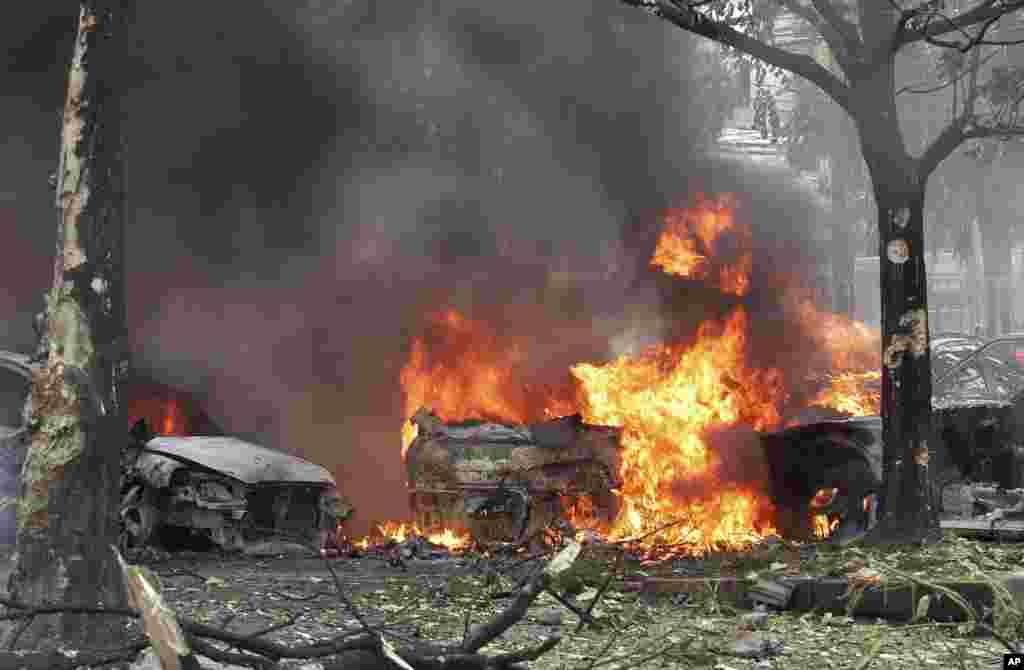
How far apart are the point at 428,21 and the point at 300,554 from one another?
31.4 ft

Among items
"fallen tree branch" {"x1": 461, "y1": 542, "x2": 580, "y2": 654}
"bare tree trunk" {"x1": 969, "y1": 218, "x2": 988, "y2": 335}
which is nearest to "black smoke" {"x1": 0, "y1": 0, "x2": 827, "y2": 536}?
"fallen tree branch" {"x1": 461, "y1": 542, "x2": 580, "y2": 654}

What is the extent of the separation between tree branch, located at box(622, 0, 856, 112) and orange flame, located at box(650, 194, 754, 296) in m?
7.14

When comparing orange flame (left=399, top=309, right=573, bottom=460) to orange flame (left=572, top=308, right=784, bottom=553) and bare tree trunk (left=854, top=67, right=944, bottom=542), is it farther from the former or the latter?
bare tree trunk (left=854, top=67, right=944, bottom=542)

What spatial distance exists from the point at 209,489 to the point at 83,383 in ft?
14.3

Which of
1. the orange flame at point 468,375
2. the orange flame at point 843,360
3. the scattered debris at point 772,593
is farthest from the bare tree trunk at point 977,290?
the scattered debris at point 772,593

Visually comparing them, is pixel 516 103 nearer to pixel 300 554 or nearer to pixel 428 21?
pixel 428 21

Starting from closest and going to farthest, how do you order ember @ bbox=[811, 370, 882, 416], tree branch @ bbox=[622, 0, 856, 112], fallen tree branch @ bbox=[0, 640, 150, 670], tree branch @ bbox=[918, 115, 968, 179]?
fallen tree branch @ bbox=[0, 640, 150, 670]
tree branch @ bbox=[918, 115, 968, 179]
tree branch @ bbox=[622, 0, 856, 112]
ember @ bbox=[811, 370, 882, 416]

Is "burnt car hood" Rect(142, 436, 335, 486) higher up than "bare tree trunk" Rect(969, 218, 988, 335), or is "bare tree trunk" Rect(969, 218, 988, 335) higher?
"bare tree trunk" Rect(969, 218, 988, 335)

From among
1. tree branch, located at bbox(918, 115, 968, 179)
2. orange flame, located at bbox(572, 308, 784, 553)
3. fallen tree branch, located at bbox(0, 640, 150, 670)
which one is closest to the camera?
fallen tree branch, located at bbox(0, 640, 150, 670)

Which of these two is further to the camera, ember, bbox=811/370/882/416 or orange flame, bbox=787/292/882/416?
orange flame, bbox=787/292/882/416

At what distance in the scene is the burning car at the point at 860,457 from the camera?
39.1ft

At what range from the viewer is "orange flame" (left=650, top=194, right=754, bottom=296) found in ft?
60.4

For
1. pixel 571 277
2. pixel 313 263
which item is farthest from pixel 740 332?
pixel 313 263

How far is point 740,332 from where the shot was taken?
17766mm
